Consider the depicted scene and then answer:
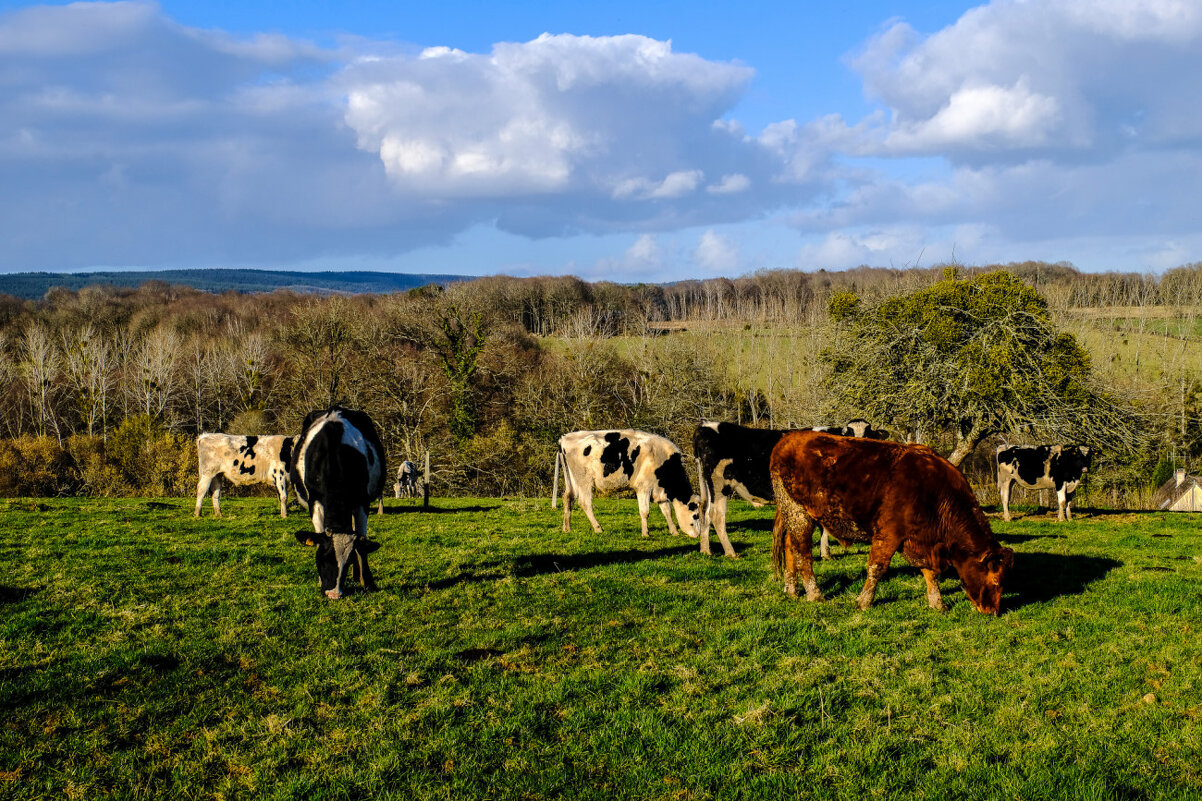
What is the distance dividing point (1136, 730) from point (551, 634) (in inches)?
212

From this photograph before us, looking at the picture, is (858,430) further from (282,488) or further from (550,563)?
(282,488)

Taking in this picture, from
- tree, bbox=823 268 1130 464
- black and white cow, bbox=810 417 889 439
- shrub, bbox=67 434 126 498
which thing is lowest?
shrub, bbox=67 434 126 498

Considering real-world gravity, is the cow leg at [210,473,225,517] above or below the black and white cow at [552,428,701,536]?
below

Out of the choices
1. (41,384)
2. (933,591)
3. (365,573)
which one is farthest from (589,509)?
(41,384)

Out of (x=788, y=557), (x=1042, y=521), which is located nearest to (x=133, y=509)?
(x=788, y=557)

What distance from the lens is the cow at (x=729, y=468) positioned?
42.5 ft

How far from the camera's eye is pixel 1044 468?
67.9 ft

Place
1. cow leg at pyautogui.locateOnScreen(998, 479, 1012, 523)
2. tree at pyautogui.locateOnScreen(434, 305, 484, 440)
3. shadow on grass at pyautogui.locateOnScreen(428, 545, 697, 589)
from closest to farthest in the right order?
shadow on grass at pyautogui.locateOnScreen(428, 545, 697, 589) → cow leg at pyautogui.locateOnScreen(998, 479, 1012, 523) → tree at pyautogui.locateOnScreen(434, 305, 484, 440)

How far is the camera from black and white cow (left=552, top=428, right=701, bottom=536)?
48.9ft

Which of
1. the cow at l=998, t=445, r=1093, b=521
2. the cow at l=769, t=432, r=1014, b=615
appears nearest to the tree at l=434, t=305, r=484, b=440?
the cow at l=998, t=445, r=1093, b=521

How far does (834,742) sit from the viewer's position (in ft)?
19.3

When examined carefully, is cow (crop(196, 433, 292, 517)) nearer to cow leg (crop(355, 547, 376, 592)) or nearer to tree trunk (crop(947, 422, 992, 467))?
cow leg (crop(355, 547, 376, 592))

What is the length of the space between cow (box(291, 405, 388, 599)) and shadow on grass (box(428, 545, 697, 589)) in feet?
4.37

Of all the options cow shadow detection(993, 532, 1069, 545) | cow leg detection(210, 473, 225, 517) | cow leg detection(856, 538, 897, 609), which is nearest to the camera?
cow leg detection(856, 538, 897, 609)
